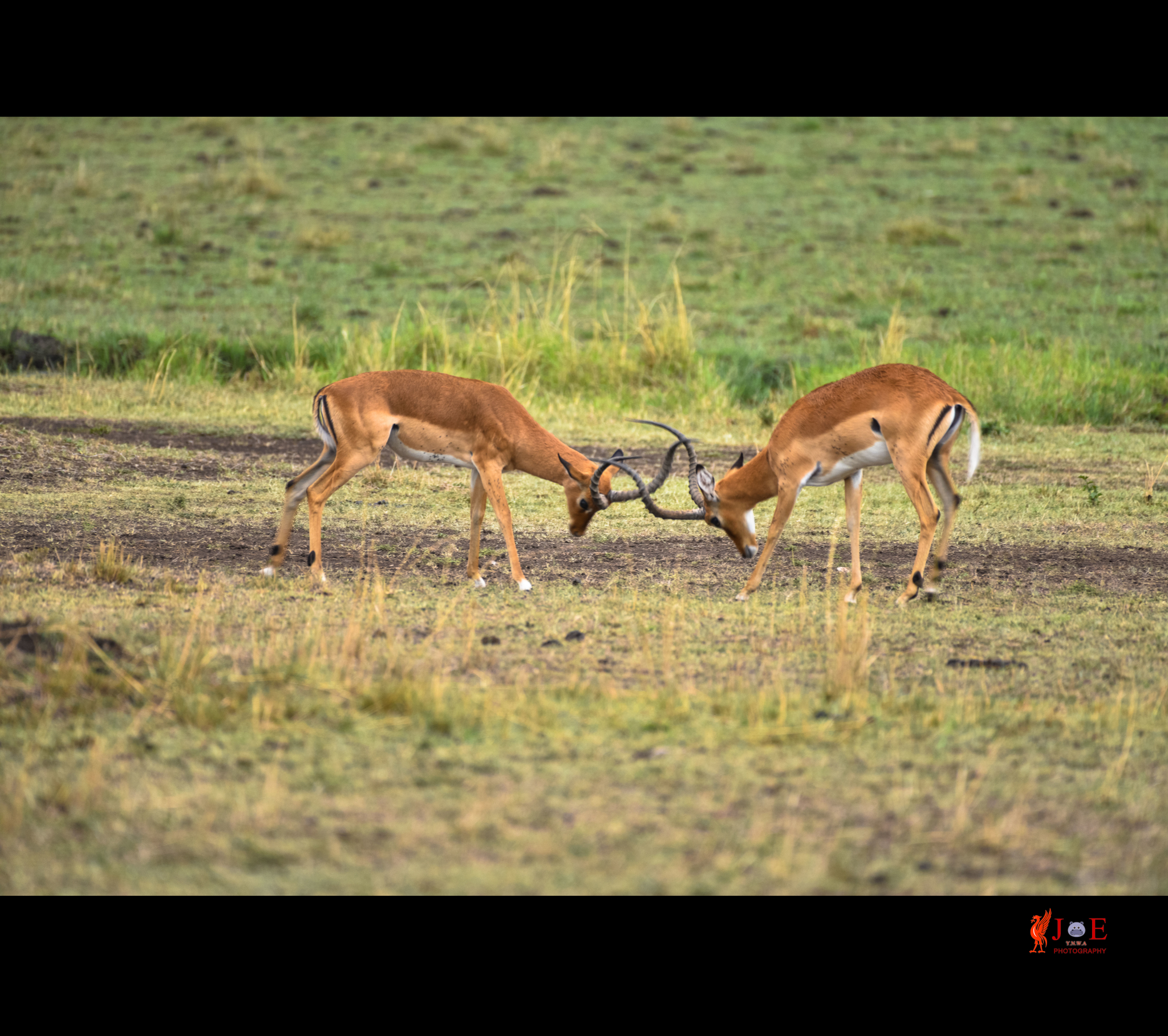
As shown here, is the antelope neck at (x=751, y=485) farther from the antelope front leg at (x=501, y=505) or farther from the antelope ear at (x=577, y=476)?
the antelope front leg at (x=501, y=505)

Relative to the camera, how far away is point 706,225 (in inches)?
874

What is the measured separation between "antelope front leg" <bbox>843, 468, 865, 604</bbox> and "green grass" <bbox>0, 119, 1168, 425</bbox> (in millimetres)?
5132

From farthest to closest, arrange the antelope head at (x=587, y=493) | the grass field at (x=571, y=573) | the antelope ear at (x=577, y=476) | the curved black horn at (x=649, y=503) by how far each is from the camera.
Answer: the antelope ear at (x=577, y=476) → the antelope head at (x=587, y=493) → the curved black horn at (x=649, y=503) → the grass field at (x=571, y=573)

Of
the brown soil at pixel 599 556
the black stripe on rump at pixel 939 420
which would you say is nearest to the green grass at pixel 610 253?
the brown soil at pixel 599 556

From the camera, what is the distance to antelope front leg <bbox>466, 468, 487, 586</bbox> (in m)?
8.39

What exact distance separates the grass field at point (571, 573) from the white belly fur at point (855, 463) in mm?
708

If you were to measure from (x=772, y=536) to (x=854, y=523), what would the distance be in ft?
1.98

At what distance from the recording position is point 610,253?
21.0 m

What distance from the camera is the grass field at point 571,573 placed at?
171 inches

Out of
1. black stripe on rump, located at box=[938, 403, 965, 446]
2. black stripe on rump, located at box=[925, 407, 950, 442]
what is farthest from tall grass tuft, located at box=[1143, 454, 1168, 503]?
black stripe on rump, located at box=[925, 407, 950, 442]

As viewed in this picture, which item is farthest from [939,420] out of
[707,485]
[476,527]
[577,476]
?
[476,527]

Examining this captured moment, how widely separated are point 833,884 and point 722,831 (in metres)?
0.48

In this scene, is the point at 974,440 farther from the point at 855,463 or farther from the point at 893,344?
the point at 893,344

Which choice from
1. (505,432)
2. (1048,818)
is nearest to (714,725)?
(1048,818)
